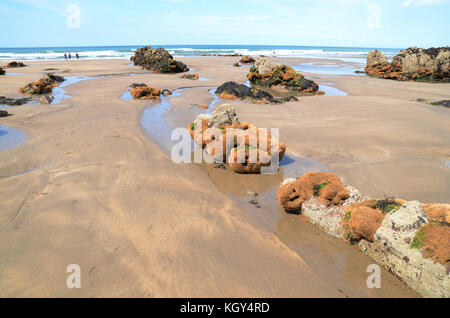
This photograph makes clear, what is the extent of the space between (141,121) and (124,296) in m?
9.06

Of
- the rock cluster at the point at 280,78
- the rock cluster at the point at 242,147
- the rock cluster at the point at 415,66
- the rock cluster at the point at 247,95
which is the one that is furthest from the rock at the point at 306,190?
the rock cluster at the point at 415,66

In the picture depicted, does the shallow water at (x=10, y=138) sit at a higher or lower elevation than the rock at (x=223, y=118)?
lower

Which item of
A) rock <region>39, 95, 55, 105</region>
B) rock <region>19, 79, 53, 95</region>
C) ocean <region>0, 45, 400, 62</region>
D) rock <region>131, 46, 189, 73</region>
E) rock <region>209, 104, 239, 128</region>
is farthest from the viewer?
ocean <region>0, 45, 400, 62</region>

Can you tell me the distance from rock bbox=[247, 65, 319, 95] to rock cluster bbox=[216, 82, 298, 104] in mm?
4415

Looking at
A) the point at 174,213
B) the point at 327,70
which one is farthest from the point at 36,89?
the point at 327,70

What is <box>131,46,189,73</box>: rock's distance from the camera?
30.9m

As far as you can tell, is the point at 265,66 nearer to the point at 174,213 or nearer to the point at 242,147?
the point at 242,147

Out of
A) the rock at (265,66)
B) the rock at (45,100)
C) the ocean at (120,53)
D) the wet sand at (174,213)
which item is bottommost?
the wet sand at (174,213)

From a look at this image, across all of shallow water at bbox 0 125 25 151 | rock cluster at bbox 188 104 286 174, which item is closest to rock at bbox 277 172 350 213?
rock cluster at bbox 188 104 286 174

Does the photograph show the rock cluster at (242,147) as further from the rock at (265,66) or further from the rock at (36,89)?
the rock at (265,66)

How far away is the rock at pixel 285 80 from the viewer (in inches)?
774

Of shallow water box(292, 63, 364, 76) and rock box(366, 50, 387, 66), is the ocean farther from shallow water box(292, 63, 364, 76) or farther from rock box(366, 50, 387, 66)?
shallow water box(292, 63, 364, 76)

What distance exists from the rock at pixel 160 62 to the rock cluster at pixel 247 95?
16.3 m

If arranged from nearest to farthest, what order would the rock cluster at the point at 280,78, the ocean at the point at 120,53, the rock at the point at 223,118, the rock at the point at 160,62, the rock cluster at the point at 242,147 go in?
the rock cluster at the point at 242,147, the rock at the point at 223,118, the rock cluster at the point at 280,78, the rock at the point at 160,62, the ocean at the point at 120,53
